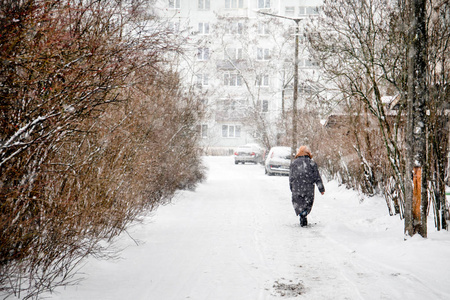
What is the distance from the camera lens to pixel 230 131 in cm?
5041

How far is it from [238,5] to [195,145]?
37.5 m

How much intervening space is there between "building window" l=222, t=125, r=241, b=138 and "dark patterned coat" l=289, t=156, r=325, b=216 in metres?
40.9

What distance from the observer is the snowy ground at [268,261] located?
445 centimetres

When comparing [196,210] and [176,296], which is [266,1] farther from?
[176,296]

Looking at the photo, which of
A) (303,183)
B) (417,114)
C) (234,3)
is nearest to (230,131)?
(234,3)

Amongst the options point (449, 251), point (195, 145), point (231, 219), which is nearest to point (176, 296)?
point (449, 251)

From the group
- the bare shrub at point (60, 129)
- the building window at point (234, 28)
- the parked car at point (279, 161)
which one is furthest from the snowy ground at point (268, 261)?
the building window at point (234, 28)

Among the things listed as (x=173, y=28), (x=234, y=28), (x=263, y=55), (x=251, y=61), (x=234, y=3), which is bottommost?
(x=173, y=28)

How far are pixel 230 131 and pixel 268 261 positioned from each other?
44.8 metres

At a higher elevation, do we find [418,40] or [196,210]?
[418,40]

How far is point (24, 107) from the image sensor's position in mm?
3781

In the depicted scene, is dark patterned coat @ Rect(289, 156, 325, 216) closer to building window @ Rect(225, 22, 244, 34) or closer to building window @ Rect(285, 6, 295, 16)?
building window @ Rect(225, 22, 244, 34)

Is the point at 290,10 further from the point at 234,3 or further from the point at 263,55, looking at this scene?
the point at 263,55

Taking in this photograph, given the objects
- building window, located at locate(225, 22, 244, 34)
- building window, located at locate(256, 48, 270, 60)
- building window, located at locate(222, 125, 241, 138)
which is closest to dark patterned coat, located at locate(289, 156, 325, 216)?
building window, located at locate(256, 48, 270, 60)
